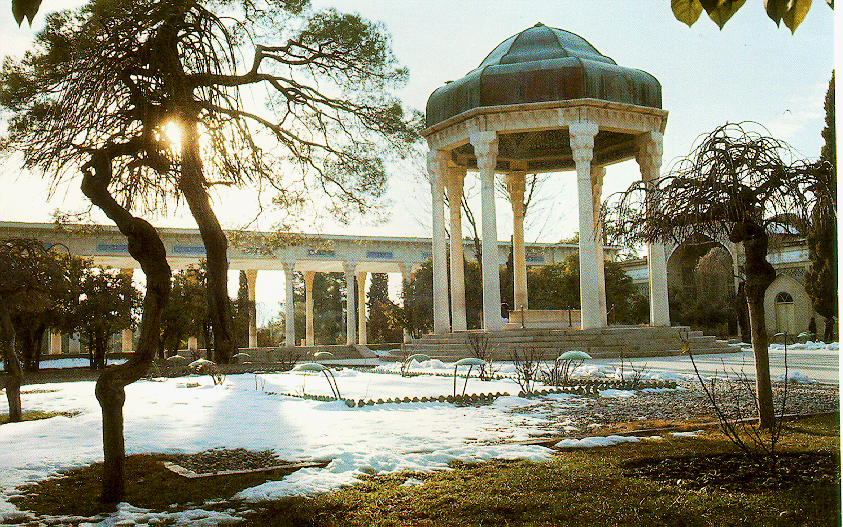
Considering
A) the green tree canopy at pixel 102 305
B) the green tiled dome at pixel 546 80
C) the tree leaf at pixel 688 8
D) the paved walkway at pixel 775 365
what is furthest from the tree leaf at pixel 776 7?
the green tree canopy at pixel 102 305

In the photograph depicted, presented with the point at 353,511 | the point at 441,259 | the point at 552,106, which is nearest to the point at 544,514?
the point at 353,511

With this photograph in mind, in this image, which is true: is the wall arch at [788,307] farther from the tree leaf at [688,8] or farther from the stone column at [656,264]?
the tree leaf at [688,8]

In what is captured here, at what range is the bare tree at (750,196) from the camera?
565 cm

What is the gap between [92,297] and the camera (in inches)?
915

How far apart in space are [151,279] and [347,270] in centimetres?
3177

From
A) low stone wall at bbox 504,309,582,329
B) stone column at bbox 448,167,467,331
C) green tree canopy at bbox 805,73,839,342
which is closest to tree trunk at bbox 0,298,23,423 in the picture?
green tree canopy at bbox 805,73,839,342

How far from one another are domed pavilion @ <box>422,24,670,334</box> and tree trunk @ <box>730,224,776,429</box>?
13.7 metres

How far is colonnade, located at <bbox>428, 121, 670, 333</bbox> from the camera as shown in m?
20.2

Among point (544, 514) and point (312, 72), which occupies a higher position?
point (312, 72)

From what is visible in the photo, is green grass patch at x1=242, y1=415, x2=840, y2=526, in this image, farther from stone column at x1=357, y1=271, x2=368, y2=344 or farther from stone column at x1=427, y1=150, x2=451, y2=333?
stone column at x1=357, y1=271, x2=368, y2=344

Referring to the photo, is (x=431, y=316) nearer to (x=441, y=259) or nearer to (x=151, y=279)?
(x=441, y=259)

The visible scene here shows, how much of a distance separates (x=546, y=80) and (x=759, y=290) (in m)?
14.9

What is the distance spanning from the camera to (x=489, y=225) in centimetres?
2067

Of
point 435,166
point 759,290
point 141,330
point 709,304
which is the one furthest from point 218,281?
point 709,304
